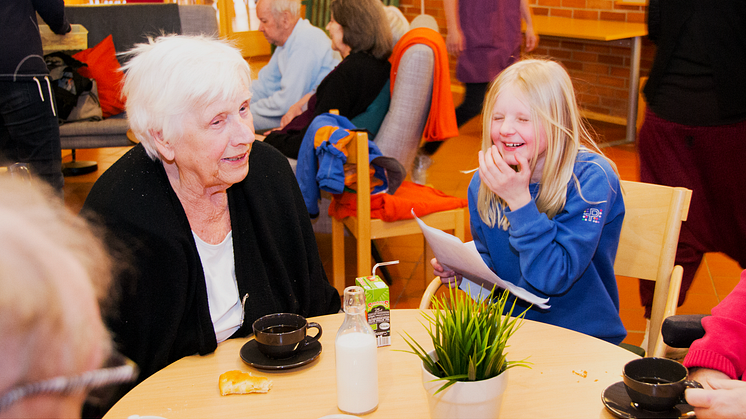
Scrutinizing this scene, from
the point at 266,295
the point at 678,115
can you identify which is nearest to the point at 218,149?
the point at 266,295

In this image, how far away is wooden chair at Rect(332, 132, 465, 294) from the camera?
251 cm

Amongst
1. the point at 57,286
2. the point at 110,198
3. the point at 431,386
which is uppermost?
the point at 57,286

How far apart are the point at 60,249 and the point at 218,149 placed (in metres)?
0.95

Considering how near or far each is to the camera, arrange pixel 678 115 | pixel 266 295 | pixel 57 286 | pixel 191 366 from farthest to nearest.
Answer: pixel 678 115 < pixel 266 295 < pixel 191 366 < pixel 57 286

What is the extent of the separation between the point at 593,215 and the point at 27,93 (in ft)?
9.01

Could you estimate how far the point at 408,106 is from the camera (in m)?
2.95

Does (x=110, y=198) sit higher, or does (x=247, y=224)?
(x=110, y=198)

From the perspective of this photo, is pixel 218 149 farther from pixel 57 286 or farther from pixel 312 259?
pixel 57 286

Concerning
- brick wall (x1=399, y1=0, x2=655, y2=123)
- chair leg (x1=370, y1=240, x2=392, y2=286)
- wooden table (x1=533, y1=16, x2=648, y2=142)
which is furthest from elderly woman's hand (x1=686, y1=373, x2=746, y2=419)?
brick wall (x1=399, y1=0, x2=655, y2=123)

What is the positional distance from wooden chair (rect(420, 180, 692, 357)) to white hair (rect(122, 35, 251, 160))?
0.68 meters

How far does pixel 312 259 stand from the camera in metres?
1.65

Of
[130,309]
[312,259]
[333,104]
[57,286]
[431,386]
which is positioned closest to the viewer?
[57,286]

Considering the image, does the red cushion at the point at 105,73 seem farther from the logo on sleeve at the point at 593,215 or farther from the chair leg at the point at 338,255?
the logo on sleeve at the point at 593,215

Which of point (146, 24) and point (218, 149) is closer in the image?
point (218, 149)
